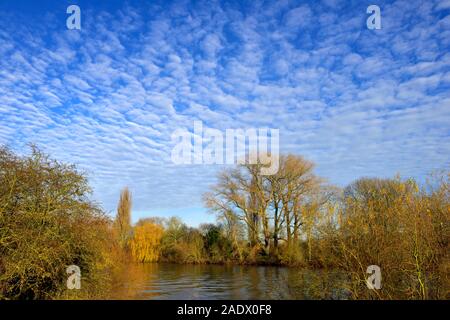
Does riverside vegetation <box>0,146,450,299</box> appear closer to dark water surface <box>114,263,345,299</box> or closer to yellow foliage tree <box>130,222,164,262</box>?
dark water surface <box>114,263,345,299</box>

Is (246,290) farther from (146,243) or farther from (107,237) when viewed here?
(146,243)

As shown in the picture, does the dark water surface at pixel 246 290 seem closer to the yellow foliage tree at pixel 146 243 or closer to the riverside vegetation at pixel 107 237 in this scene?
the riverside vegetation at pixel 107 237

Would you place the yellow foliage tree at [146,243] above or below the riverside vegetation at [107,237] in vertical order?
below

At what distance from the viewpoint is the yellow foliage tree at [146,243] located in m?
40.3

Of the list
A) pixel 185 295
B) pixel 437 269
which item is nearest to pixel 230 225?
pixel 185 295

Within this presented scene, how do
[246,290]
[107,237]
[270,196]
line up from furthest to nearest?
[270,196]
[246,290]
[107,237]

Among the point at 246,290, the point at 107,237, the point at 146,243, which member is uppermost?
the point at 107,237

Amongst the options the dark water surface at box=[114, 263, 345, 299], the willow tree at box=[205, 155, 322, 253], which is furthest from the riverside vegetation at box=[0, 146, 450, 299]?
the willow tree at box=[205, 155, 322, 253]

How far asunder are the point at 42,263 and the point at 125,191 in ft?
88.2

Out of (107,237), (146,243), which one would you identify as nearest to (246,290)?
(107,237)

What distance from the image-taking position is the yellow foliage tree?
40.3 metres

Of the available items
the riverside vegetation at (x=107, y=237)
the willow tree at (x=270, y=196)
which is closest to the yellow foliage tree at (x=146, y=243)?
the willow tree at (x=270, y=196)

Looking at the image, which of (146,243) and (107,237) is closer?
(107,237)

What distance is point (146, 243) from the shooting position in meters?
40.9
